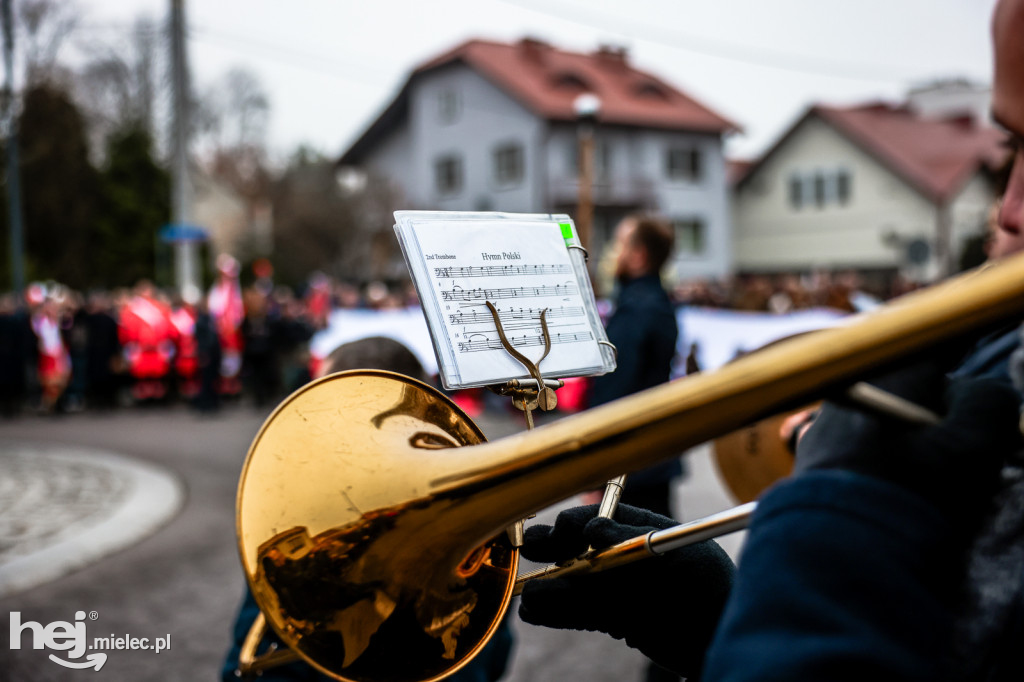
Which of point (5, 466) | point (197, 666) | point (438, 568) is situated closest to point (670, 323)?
point (197, 666)

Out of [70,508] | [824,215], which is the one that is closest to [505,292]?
[70,508]

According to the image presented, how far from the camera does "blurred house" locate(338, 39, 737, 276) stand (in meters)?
30.3

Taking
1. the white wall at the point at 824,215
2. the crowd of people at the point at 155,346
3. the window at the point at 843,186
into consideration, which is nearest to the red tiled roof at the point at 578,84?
the white wall at the point at 824,215

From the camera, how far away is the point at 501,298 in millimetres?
1237

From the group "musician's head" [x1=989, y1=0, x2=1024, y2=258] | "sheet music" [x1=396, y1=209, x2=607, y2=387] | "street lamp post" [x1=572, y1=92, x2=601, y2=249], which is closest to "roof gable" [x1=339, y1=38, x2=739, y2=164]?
"street lamp post" [x1=572, y1=92, x2=601, y2=249]

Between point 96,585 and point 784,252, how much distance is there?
3331 cm

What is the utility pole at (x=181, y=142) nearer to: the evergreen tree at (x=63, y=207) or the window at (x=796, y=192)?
the evergreen tree at (x=63, y=207)

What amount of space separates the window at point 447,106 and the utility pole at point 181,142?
19124mm

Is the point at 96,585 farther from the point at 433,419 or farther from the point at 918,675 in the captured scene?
the point at 918,675

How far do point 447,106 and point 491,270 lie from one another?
107 ft

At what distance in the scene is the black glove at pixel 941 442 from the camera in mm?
672

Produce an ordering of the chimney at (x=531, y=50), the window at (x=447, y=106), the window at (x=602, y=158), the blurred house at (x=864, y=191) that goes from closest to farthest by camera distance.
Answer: the blurred house at (x=864, y=191), the window at (x=602, y=158), the window at (x=447, y=106), the chimney at (x=531, y=50)

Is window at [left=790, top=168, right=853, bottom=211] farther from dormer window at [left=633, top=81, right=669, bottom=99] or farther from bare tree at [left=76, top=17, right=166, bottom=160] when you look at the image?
bare tree at [left=76, top=17, right=166, bottom=160]

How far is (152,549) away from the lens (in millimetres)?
5371
